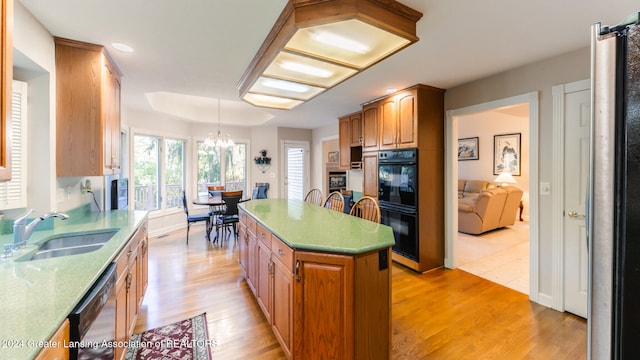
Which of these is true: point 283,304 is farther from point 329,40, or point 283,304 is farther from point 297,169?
point 297,169

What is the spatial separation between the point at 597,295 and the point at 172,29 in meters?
2.72

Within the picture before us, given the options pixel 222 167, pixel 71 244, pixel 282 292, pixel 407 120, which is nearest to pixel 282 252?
pixel 282 292

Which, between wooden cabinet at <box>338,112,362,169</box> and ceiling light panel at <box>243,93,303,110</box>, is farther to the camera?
wooden cabinet at <box>338,112,362,169</box>

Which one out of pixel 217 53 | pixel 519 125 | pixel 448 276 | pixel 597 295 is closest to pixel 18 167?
pixel 217 53

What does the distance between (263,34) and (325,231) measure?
1626mm

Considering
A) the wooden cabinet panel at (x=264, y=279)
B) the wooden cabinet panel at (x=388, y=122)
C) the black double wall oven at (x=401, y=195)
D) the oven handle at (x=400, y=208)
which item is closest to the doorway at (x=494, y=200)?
the black double wall oven at (x=401, y=195)

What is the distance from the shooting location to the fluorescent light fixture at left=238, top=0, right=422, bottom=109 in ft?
4.68

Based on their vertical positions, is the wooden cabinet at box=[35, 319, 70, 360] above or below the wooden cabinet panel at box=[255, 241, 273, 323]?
above

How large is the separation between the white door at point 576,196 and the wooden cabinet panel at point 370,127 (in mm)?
2092

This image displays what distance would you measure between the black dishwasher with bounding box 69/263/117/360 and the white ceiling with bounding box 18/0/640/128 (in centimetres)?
171

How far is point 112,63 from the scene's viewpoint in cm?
248

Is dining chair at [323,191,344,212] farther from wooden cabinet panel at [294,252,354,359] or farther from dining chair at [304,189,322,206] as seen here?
wooden cabinet panel at [294,252,354,359]

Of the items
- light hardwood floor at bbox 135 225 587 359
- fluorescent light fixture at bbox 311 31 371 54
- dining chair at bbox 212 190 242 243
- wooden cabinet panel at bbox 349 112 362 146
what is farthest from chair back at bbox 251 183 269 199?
fluorescent light fixture at bbox 311 31 371 54

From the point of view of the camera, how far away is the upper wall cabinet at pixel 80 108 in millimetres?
2072
